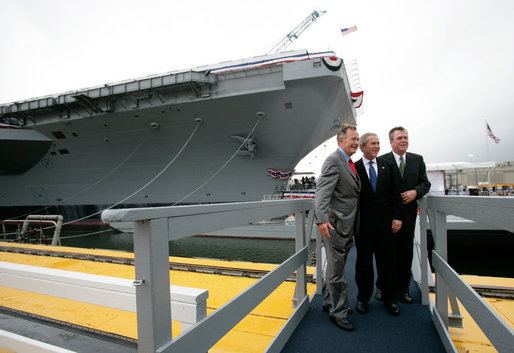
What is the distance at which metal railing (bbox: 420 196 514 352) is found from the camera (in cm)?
100

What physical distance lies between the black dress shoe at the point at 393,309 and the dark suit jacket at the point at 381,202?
2.14 ft

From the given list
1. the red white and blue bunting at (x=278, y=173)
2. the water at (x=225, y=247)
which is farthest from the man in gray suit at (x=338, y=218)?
the red white and blue bunting at (x=278, y=173)

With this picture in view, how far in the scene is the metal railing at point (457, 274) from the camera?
1.00 meters

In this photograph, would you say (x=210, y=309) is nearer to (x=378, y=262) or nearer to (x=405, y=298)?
(x=378, y=262)

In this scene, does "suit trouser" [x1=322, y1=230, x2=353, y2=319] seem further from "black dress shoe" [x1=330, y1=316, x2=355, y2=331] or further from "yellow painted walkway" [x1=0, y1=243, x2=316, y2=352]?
"yellow painted walkway" [x1=0, y1=243, x2=316, y2=352]

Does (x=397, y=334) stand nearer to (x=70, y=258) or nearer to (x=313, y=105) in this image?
(x=70, y=258)

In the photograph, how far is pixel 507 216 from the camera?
0.98 metres

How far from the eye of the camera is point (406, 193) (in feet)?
8.71

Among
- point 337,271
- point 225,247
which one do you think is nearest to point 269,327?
point 337,271

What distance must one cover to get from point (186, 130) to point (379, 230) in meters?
10.7

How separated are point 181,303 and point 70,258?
14.6ft

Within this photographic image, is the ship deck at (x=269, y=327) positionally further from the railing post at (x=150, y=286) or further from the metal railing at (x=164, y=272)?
the railing post at (x=150, y=286)

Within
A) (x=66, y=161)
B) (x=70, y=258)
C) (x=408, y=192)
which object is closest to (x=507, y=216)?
(x=408, y=192)

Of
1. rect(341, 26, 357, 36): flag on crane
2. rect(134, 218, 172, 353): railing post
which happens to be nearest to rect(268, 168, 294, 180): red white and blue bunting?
rect(341, 26, 357, 36): flag on crane
